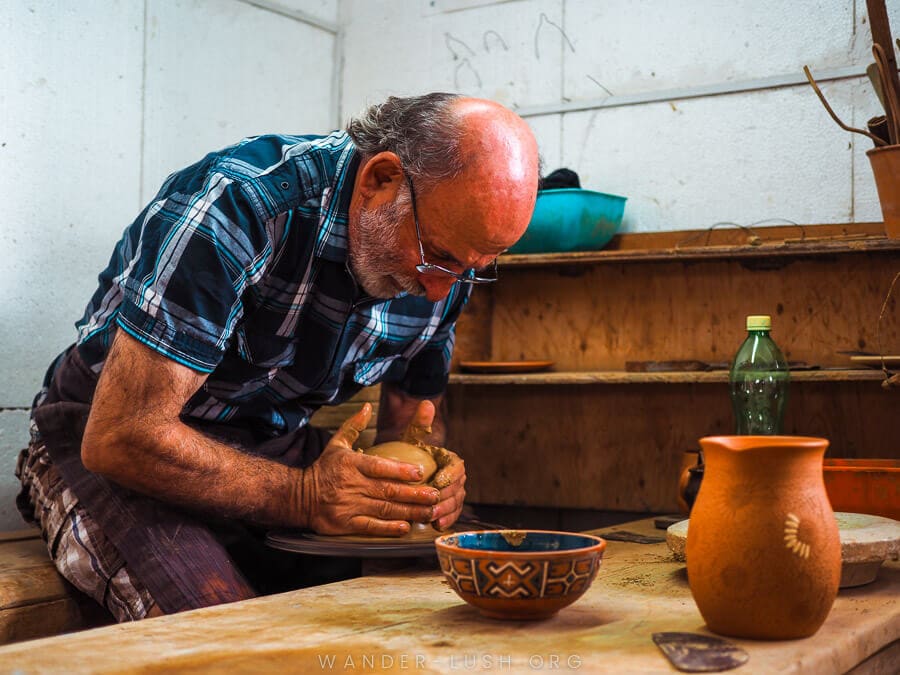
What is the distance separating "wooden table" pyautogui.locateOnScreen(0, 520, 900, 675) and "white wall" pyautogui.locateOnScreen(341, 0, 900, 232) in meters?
1.80

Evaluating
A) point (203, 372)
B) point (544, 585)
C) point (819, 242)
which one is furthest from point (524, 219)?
point (819, 242)

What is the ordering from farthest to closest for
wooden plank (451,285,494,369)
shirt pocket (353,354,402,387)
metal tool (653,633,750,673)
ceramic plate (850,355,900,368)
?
wooden plank (451,285,494,369) < ceramic plate (850,355,900,368) < shirt pocket (353,354,402,387) < metal tool (653,633,750,673)

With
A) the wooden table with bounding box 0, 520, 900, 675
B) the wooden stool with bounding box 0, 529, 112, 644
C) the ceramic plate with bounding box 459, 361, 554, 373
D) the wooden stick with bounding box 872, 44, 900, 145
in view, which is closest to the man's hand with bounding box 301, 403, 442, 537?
the wooden table with bounding box 0, 520, 900, 675

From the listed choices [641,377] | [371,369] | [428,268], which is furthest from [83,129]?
[641,377]

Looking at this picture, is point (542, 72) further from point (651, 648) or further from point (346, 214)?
point (651, 648)

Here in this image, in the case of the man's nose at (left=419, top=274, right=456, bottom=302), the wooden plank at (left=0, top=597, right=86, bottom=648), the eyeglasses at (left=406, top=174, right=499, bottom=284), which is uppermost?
the eyeglasses at (left=406, top=174, right=499, bottom=284)

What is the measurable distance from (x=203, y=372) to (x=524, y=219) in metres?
0.68

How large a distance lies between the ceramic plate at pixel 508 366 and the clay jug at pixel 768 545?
2.03 m

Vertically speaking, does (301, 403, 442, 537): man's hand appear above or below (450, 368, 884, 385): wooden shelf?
below

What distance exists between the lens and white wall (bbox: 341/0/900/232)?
9.77ft

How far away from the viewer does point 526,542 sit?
1378mm

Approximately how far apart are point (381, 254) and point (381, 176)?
0.51 feet

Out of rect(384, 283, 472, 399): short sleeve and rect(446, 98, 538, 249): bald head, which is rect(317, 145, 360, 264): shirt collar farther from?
rect(384, 283, 472, 399): short sleeve

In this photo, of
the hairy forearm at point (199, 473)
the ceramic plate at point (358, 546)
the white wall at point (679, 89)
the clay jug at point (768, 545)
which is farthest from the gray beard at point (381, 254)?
the white wall at point (679, 89)
